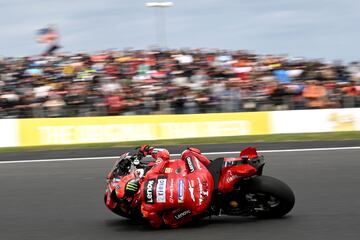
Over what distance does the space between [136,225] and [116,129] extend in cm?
775

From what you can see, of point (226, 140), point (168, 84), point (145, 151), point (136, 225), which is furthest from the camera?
point (168, 84)

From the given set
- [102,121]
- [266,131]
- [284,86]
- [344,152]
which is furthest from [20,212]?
[284,86]

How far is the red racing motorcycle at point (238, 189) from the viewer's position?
4.64 metres

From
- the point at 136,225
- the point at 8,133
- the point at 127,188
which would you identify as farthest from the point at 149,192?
the point at 8,133

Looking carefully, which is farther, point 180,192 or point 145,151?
point 145,151

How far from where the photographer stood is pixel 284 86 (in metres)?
13.9

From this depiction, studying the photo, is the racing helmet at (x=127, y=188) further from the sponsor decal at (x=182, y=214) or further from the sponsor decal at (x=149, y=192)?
the sponsor decal at (x=182, y=214)

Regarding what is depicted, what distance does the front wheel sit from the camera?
182 inches

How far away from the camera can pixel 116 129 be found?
12797 millimetres

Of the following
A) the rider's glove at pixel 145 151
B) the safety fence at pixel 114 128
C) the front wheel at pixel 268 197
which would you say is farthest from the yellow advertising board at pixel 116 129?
the front wheel at pixel 268 197

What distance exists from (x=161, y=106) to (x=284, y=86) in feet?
10.8

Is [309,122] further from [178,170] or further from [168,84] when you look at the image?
[178,170]

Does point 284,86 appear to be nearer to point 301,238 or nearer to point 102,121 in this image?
point 102,121

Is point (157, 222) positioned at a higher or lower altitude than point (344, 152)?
higher
